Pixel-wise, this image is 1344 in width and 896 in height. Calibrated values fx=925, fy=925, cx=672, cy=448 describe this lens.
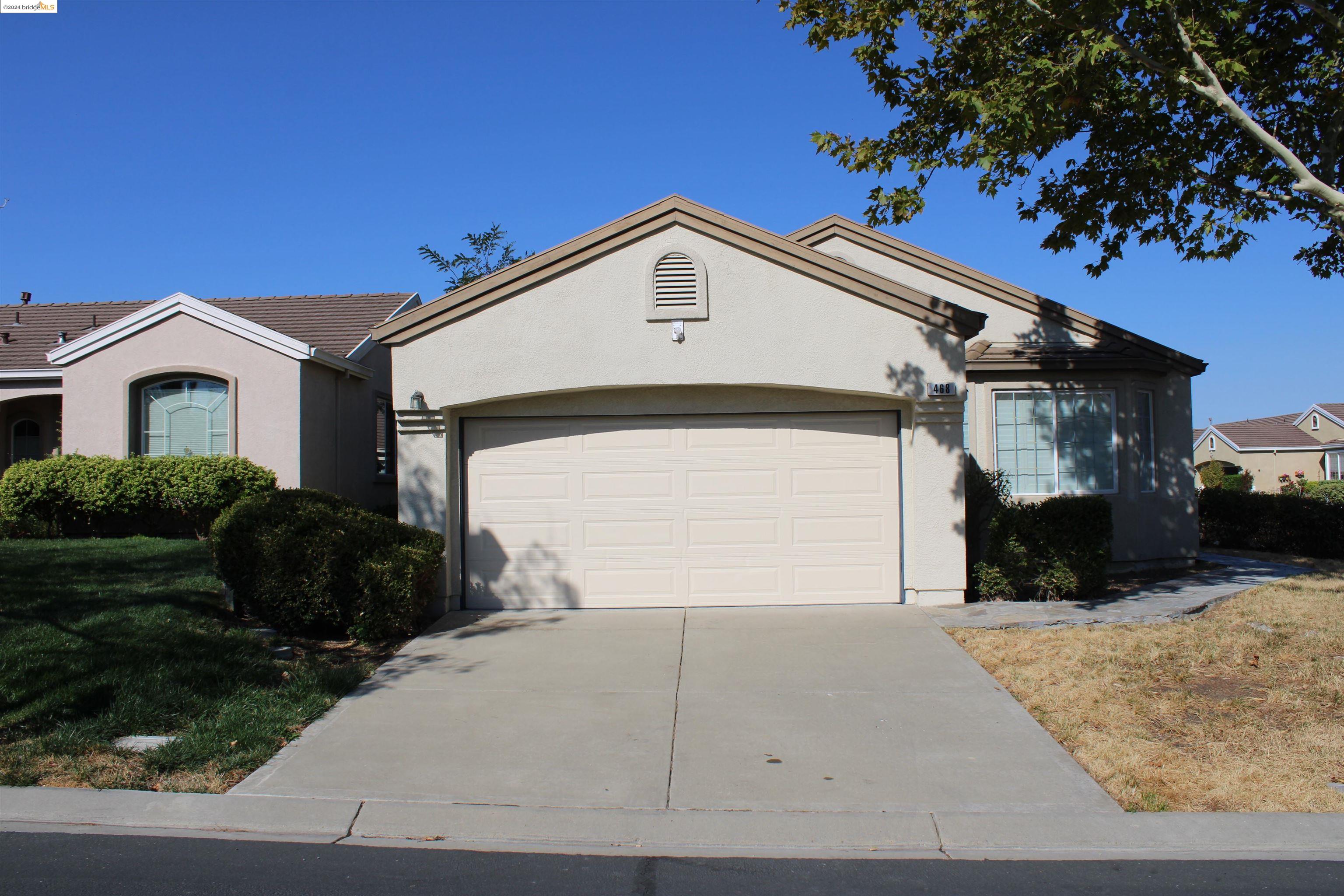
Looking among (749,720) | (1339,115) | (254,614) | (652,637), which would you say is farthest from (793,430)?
(1339,115)

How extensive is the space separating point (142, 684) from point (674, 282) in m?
6.09

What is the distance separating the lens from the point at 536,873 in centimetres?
446

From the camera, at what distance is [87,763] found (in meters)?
5.54

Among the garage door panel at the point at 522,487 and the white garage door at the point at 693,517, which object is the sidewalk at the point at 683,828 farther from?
the garage door panel at the point at 522,487

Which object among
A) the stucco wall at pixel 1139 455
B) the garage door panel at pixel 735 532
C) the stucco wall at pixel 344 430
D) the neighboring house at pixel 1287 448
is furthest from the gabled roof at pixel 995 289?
the neighboring house at pixel 1287 448

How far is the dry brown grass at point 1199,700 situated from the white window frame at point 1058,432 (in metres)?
3.34

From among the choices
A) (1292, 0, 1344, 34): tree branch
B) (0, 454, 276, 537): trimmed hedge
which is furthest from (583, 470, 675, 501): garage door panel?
(1292, 0, 1344, 34): tree branch

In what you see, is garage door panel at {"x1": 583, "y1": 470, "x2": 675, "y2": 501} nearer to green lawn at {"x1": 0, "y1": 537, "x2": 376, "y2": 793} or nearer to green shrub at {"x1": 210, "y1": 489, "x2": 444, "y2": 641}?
green shrub at {"x1": 210, "y1": 489, "x2": 444, "y2": 641}

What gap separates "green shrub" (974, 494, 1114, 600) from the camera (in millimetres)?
10320

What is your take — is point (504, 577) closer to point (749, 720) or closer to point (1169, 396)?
point (749, 720)

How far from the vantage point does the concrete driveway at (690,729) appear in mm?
5391

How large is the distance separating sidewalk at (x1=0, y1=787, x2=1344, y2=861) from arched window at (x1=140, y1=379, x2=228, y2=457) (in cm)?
1035

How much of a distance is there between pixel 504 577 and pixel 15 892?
625cm

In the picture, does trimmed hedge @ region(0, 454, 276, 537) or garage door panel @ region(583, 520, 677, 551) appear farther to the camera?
trimmed hedge @ region(0, 454, 276, 537)
